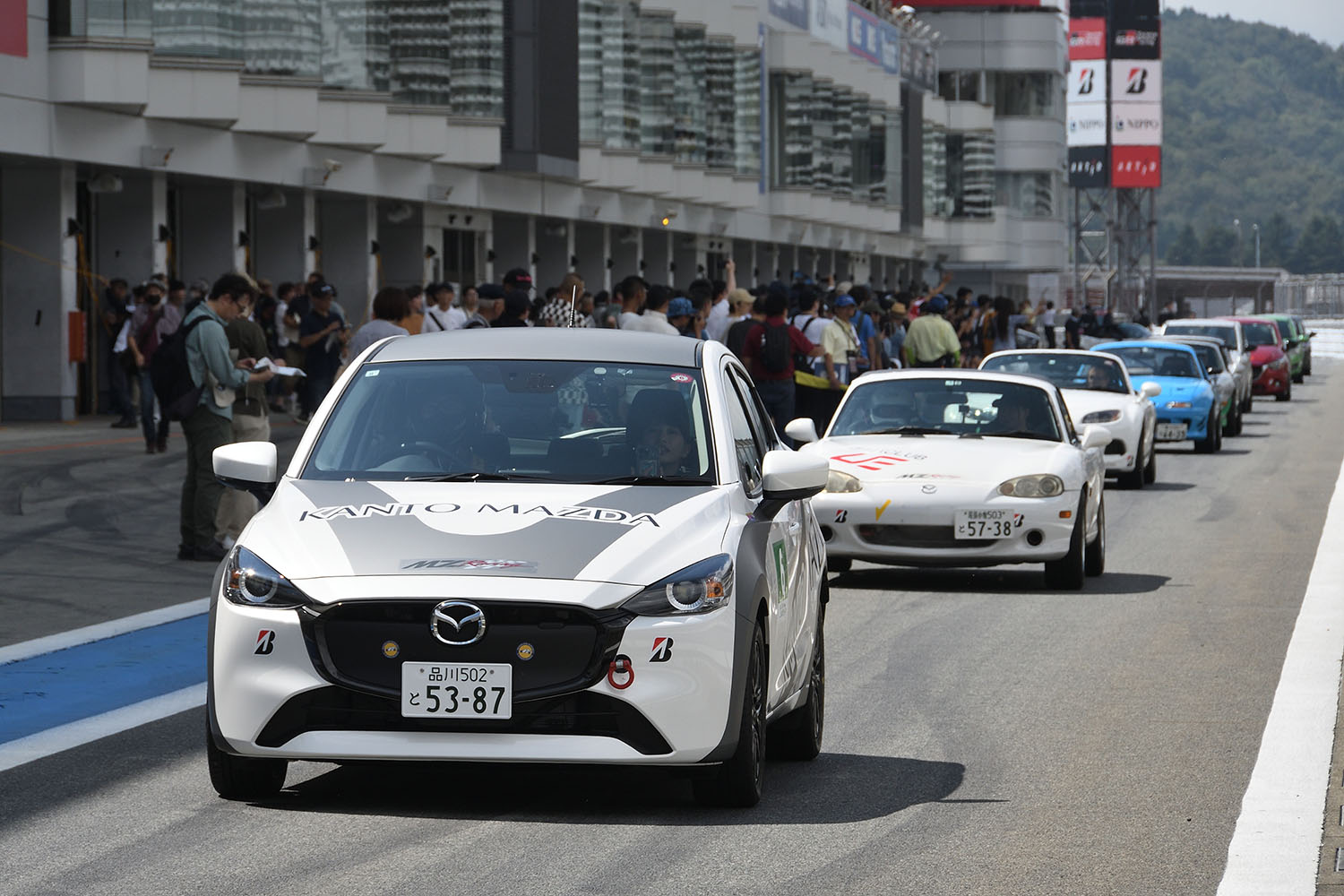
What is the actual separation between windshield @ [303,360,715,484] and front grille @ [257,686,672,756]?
1.01 meters

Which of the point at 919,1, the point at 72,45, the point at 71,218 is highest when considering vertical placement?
the point at 919,1

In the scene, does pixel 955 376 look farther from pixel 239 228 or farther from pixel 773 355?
pixel 239 228

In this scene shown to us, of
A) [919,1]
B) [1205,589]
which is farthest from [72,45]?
[919,1]

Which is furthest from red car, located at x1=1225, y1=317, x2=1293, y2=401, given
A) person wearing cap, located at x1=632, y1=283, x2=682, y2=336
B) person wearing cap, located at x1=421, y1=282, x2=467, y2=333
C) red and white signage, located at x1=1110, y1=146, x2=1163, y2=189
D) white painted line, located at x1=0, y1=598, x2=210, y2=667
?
red and white signage, located at x1=1110, y1=146, x2=1163, y2=189

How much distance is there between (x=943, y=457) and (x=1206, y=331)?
26.4m

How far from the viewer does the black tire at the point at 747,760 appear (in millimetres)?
7004

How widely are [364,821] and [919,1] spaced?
92.6 meters

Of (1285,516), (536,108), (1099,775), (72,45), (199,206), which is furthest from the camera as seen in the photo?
(536,108)

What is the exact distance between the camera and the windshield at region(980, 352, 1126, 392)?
23.0 metres

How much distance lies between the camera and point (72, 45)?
90.5ft

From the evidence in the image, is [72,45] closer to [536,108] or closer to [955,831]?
[536,108]

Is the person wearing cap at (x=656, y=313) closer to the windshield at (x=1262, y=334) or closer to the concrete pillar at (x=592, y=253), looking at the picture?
the windshield at (x=1262, y=334)

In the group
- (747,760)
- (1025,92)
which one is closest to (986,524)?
(747,760)

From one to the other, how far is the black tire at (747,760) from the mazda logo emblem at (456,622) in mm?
856
